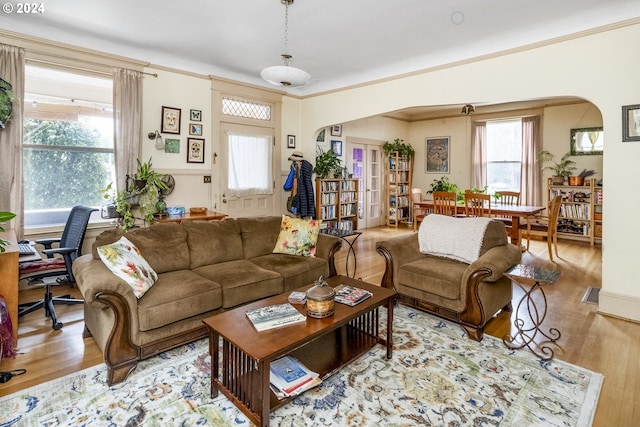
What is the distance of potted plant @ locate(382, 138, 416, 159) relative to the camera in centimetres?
856

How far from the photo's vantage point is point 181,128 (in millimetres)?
4875

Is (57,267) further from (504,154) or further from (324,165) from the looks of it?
(504,154)

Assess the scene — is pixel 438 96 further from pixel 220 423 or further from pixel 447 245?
pixel 220 423

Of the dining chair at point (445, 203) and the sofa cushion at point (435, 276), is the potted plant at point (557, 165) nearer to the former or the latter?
the dining chair at point (445, 203)

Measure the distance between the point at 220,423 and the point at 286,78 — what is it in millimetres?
2797

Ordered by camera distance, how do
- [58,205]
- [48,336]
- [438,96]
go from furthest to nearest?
→ [438,96], [58,205], [48,336]

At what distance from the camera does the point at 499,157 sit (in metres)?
7.74

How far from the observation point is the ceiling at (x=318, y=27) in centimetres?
317

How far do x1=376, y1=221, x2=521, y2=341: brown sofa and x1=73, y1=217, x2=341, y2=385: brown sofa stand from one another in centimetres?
67

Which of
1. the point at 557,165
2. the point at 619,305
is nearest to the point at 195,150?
the point at 619,305

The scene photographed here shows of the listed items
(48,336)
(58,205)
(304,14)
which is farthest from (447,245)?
(58,205)

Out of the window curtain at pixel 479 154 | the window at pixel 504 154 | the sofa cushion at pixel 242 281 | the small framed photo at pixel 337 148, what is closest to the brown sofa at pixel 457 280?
the sofa cushion at pixel 242 281

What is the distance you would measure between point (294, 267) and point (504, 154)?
6.46 metres

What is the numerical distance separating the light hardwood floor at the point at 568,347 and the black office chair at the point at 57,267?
0.09 metres
